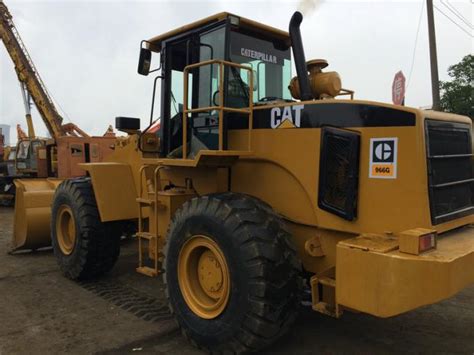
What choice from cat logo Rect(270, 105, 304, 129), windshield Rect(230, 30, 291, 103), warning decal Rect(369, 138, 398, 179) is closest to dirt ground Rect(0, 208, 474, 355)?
warning decal Rect(369, 138, 398, 179)

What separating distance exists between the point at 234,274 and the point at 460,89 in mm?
20756

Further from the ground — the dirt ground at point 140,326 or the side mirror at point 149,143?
the side mirror at point 149,143

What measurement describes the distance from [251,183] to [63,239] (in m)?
3.21

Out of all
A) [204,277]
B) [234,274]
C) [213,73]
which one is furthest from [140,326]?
[213,73]

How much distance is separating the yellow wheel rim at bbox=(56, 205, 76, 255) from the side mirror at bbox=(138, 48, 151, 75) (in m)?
2.10

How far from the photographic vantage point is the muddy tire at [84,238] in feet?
17.9

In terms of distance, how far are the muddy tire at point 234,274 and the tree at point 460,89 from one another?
1816 centimetres

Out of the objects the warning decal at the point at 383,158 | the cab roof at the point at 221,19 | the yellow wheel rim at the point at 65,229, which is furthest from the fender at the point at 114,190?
the warning decal at the point at 383,158

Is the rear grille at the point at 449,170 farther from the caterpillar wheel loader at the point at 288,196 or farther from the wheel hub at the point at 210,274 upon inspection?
the wheel hub at the point at 210,274

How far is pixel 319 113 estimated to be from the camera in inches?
140

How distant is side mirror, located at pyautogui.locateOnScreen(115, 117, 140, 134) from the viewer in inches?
202

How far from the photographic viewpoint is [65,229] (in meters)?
6.07

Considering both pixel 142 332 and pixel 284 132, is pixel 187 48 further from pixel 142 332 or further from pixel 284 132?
pixel 142 332

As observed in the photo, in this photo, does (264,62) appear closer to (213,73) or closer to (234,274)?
(213,73)
